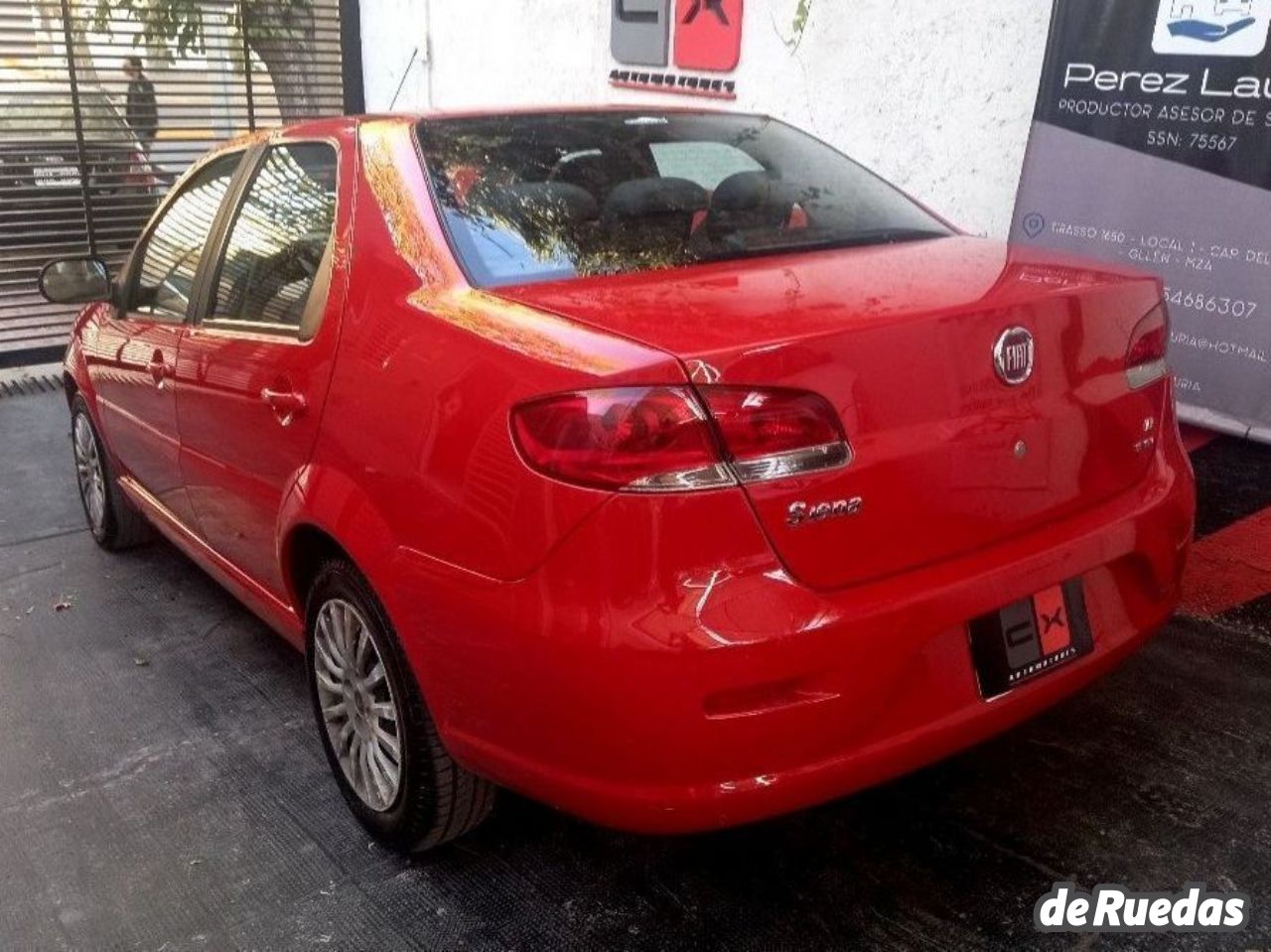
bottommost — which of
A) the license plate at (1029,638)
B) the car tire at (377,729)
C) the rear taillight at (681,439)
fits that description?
the car tire at (377,729)

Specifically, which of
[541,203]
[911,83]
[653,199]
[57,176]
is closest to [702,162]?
[653,199]

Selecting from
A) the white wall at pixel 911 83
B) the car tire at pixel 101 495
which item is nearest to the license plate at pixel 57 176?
the white wall at pixel 911 83

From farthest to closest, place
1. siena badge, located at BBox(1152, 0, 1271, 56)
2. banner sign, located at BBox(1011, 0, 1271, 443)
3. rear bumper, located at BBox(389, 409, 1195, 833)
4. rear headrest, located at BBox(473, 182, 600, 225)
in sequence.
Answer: banner sign, located at BBox(1011, 0, 1271, 443) → siena badge, located at BBox(1152, 0, 1271, 56) → rear headrest, located at BBox(473, 182, 600, 225) → rear bumper, located at BBox(389, 409, 1195, 833)

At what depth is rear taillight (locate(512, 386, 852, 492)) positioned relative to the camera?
6.02ft

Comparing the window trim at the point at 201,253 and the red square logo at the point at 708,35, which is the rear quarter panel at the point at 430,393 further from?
the red square logo at the point at 708,35

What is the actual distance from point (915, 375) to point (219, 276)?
2038mm

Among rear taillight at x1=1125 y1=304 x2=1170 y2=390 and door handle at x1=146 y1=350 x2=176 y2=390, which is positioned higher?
rear taillight at x1=1125 y1=304 x2=1170 y2=390

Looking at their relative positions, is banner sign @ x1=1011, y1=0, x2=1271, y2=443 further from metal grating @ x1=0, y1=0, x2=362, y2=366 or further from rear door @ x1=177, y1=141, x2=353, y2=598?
metal grating @ x1=0, y1=0, x2=362, y2=366

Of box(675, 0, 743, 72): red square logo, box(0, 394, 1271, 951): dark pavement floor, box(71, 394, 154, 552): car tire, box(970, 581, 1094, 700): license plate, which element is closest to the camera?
box(970, 581, 1094, 700): license plate

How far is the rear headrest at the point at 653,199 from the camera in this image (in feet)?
8.38

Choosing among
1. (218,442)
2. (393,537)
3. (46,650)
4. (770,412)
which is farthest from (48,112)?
(770,412)

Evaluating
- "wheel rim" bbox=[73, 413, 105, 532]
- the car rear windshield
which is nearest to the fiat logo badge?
the car rear windshield

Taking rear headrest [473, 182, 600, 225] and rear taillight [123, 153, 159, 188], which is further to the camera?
rear taillight [123, 153, 159, 188]

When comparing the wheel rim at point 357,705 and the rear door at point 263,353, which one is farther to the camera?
the rear door at point 263,353
